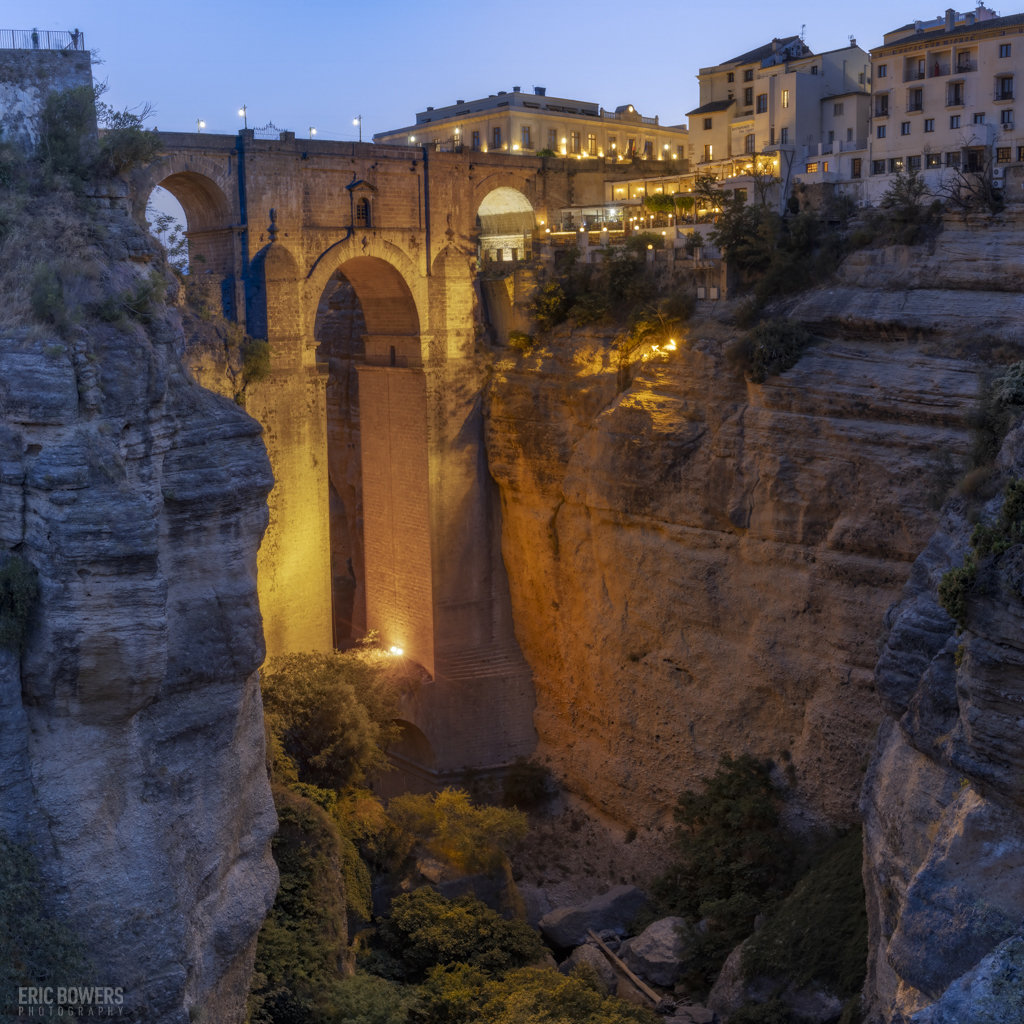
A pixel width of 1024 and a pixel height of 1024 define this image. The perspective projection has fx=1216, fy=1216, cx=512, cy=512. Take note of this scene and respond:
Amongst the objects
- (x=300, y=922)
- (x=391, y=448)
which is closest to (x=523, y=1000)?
(x=300, y=922)

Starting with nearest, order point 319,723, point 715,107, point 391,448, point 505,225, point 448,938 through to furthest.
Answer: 1. point 448,938
2. point 319,723
3. point 391,448
4. point 505,225
5. point 715,107

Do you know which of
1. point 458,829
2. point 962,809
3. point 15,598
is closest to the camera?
point 962,809

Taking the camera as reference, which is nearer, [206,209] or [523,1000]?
[523,1000]

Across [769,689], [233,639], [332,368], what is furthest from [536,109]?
[233,639]

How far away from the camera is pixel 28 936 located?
11.9m

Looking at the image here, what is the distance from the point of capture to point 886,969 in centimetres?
1299

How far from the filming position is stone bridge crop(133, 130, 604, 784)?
81.6 feet

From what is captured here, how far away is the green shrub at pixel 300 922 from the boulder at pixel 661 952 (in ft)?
16.9

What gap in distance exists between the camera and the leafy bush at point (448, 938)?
65.1ft

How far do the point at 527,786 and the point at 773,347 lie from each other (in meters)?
11.1

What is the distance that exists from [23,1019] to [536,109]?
36038mm

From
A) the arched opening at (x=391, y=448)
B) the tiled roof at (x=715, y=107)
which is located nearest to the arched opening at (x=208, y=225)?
the arched opening at (x=391, y=448)

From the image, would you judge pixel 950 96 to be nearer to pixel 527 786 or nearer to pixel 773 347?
pixel 773 347

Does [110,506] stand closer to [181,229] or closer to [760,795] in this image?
[181,229]
